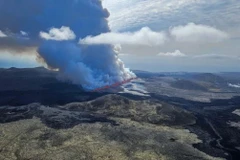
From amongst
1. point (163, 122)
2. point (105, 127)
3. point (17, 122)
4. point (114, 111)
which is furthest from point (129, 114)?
point (17, 122)

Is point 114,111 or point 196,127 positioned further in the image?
point 114,111

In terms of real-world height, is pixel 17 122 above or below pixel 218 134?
above

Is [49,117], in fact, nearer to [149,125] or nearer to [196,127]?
[149,125]

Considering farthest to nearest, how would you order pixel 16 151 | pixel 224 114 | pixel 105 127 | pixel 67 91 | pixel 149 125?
pixel 67 91, pixel 224 114, pixel 149 125, pixel 105 127, pixel 16 151

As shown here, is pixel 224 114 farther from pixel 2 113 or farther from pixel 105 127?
pixel 2 113

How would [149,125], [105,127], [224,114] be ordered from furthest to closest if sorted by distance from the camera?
1. [224,114]
2. [149,125]
3. [105,127]

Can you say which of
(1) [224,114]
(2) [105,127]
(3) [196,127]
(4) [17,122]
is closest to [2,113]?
(4) [17,122]

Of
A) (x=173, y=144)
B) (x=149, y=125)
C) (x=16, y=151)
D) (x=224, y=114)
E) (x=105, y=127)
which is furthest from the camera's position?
(x=224, y=114)
